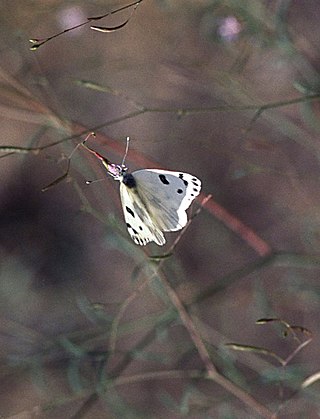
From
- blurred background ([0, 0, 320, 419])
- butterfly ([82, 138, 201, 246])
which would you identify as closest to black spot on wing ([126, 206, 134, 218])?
butterfly ([82, 138, 201, 246])

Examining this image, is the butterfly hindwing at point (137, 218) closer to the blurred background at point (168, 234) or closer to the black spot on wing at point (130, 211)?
the black spot on wing at point (130, 211)

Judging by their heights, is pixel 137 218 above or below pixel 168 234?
above

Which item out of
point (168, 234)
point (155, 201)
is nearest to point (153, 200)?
point (155, 201)

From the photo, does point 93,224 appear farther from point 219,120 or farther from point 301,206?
point 301,206

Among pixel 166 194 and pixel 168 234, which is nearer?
pixel 166 194

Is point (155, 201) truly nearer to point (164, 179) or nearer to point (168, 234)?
point (164, 179)

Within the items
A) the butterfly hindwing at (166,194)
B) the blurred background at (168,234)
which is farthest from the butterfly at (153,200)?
the blurred background at (168,234)

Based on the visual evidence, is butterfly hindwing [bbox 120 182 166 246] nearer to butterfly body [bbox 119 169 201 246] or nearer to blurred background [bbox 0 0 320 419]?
butterfly body [bbox 119 169 201 246]
